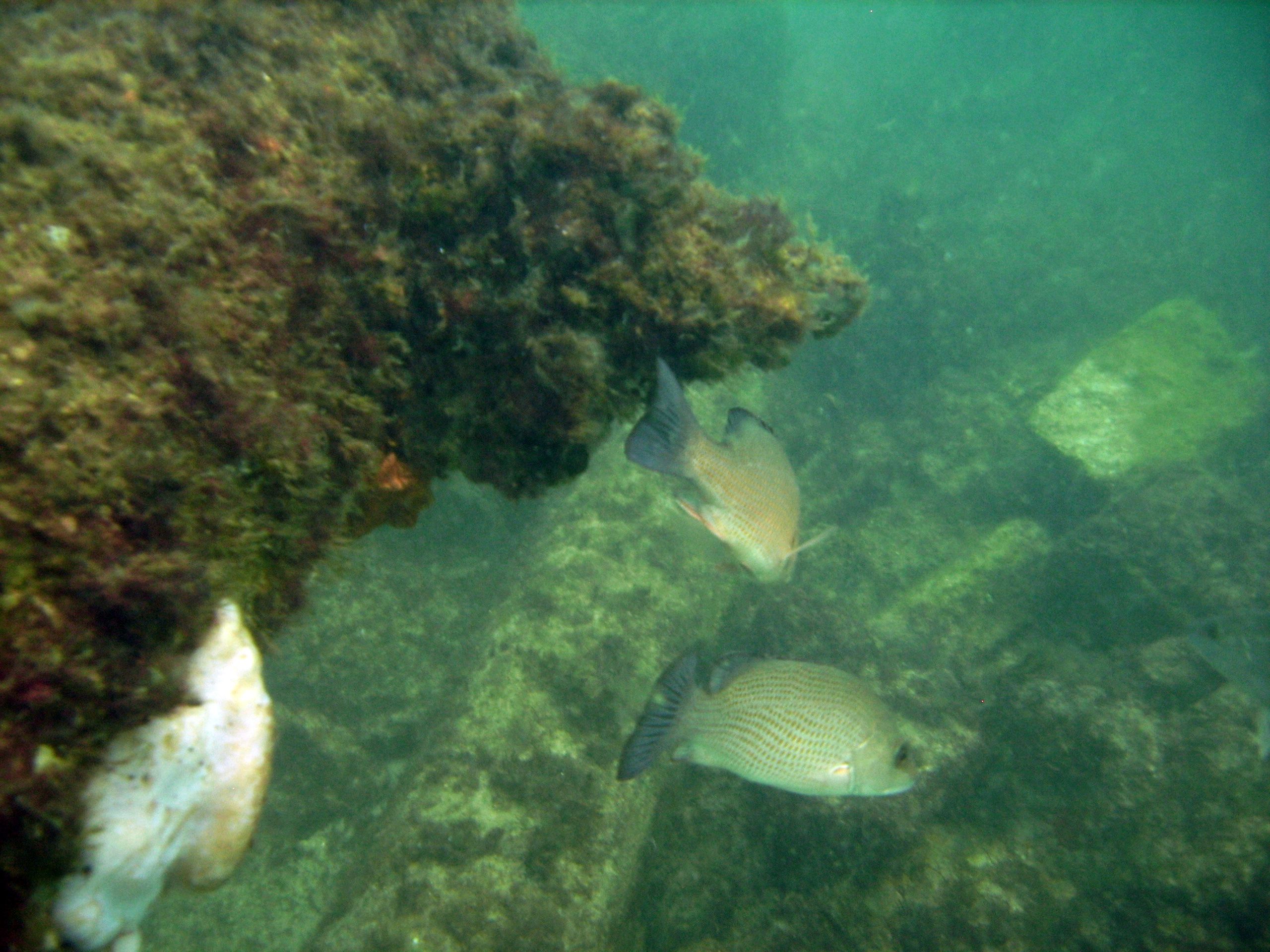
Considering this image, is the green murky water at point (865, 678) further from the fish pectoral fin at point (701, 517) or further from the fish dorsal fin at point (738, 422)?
the fish dorsal fin at point (738, 422)

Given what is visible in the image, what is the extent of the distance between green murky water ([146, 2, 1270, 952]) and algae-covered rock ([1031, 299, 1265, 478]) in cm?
12

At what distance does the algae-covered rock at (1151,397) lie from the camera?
12.4 m

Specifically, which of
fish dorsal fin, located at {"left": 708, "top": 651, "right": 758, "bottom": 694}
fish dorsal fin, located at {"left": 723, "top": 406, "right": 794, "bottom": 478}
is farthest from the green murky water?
fish dorsal fin, located at {"left": 708, "top": 651, "right": 758, "bottom": 694}

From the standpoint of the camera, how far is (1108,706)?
22.4 feet

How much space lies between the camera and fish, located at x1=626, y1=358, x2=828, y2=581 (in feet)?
8.91

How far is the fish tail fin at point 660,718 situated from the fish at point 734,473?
83 cm

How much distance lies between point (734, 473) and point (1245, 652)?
6852 millimetres

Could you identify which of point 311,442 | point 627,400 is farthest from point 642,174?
point 311,442

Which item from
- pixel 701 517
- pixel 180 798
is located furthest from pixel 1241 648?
pixel 180 798

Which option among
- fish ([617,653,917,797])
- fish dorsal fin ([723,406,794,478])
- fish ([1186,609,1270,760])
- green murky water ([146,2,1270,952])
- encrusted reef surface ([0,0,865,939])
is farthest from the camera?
fish ([1186,609,1270,760])

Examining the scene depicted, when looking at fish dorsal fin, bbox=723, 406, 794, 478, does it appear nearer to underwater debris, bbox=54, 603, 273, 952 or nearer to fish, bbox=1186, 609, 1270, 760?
underwater debris, bbox=54, 603, 273, 952

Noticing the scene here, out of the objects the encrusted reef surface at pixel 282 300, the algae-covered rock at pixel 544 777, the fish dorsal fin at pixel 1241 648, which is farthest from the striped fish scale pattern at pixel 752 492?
the fish dorsal fin at pixel 1241 648

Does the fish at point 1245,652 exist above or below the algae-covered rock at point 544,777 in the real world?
above

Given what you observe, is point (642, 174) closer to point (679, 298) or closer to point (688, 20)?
point (679, 298)
